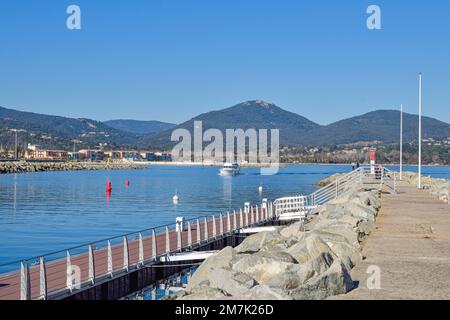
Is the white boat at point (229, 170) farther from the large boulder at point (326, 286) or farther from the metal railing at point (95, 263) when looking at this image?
the large boulder at point (326, 286)

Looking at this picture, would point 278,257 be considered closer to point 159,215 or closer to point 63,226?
point 63,226

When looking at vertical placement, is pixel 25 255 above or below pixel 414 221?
below

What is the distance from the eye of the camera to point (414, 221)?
75.5 ft

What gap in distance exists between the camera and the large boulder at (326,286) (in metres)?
10.0

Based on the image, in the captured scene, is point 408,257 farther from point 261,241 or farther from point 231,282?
point 231,282

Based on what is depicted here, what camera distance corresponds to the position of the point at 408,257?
1491 centimetres

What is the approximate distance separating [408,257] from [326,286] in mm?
5204

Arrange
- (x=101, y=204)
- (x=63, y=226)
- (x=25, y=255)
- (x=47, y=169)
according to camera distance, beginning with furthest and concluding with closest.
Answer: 1. (x=47, y=169)
2. (x=101, y=204)
3. (x=63, y=226)
4. (x=25, y=255)

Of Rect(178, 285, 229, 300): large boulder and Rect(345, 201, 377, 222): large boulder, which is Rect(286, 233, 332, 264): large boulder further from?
Rect(345, 201, 377, 222): large boulder

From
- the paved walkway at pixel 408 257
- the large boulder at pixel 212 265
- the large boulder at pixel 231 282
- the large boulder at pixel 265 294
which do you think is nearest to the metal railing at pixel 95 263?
the large boulder at pixel 212 265

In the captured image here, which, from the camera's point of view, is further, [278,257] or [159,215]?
[159,215]

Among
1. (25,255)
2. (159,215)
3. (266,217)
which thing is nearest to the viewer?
(25,255)
